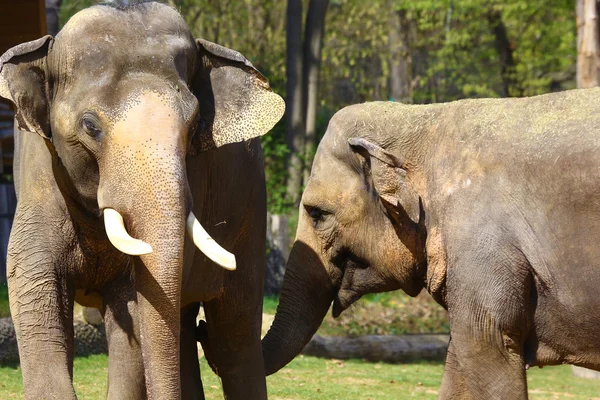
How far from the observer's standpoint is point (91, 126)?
16.1 feet

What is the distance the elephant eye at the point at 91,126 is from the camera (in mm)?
4883

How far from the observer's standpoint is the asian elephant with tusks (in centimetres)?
465

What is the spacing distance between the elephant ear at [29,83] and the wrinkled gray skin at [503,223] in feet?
5.44

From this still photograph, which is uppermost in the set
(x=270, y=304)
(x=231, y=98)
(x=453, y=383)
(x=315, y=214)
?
(x=231, y=98)

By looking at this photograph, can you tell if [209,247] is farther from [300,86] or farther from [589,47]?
[300,86]

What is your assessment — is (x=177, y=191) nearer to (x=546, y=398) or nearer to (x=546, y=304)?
(x=546, y=304)

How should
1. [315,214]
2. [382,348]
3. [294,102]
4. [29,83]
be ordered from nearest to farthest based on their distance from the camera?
[29,83]
[315,214]
[382,348]
[294,102]

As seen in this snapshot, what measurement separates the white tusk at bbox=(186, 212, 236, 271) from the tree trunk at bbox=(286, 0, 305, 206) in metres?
10.9

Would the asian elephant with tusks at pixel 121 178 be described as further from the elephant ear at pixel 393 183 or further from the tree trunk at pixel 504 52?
the tree trunk at pixel 504 52

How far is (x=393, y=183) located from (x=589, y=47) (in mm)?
5904

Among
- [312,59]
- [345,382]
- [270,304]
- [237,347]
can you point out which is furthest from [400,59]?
[237,347]

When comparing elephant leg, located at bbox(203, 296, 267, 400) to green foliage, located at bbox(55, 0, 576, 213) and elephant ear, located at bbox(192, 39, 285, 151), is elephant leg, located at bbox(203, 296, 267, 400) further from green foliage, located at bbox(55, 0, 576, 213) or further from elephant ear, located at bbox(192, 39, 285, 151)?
green foliage, located at bbox(55, 0, 576, 213)

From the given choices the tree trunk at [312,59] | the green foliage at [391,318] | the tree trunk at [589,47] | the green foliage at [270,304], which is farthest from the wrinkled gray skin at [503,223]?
the tree trunk at [312,59]

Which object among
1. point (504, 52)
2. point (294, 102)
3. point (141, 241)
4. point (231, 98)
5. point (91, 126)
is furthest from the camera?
point (504, 52)
